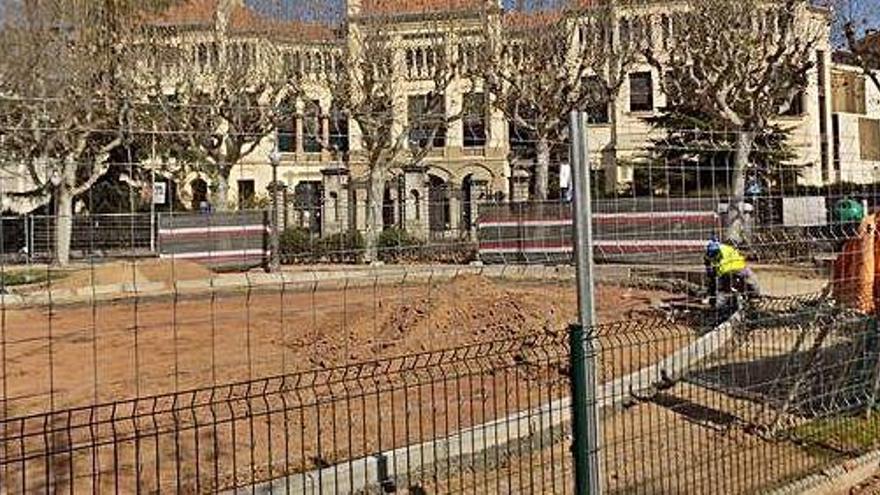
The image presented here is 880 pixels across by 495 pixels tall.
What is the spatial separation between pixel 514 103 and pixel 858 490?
1148 inches

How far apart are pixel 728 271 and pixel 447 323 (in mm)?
4216

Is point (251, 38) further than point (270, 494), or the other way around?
point (251, 38)

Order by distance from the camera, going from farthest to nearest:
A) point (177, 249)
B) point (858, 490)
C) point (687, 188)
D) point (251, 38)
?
point (251, 38)
point (687, 188)
point (177, 249)
point (858, 490)

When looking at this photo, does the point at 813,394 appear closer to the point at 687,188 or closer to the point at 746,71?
the point at 687,188

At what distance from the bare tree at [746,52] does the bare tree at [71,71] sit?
1419 centimetres

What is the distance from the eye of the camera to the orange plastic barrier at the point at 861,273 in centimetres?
783

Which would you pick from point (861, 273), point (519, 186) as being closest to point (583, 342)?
point (861, 273)

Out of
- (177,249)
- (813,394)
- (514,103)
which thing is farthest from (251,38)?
(813,394)

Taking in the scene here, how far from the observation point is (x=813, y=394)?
7973mm

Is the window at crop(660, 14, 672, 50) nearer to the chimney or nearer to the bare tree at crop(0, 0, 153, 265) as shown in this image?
the chimney

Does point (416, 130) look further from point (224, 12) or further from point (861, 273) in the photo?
point (861, 273)

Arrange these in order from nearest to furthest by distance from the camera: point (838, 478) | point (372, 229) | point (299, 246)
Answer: point (838, 478) < point (372, 229) < point (299, 246)

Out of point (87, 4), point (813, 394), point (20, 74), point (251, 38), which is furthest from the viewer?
point (251, 38)

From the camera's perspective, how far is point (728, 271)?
13.8 m
